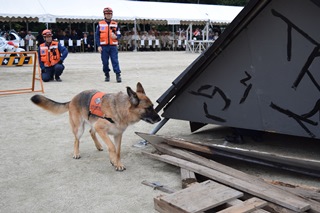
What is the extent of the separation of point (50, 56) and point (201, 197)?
9.84 meters

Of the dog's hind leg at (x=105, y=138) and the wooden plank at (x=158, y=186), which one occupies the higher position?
the dog's hind leg at (x=105, y=138)

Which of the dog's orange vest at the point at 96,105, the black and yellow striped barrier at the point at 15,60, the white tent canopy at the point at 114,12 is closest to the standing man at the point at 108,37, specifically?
the black and yellow striped barrier at the point at 15,60

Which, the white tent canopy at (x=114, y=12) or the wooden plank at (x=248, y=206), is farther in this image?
the white tent canopy at (x=114, y=12)

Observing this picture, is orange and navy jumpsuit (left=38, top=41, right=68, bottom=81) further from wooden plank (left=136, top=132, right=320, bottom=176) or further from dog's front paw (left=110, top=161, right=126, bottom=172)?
dog's front paw (left=110, top=161, right=126, bottom=172)

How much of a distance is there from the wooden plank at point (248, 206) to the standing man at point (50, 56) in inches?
385

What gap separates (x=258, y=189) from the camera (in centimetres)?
345

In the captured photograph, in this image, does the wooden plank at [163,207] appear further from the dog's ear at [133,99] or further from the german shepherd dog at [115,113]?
the dog's ear at [133,99]

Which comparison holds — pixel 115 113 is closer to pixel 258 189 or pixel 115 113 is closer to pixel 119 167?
pixel 119 167

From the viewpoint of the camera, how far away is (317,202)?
10.7 ft

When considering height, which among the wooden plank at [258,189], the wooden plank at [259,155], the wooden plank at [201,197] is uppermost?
the wooden plank at [259,155]

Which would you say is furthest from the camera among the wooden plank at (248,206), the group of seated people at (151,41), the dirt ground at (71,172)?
the group of seated people at (151,41)

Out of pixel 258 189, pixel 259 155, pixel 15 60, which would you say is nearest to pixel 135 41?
pixel 15 60

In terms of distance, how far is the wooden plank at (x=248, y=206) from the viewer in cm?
310

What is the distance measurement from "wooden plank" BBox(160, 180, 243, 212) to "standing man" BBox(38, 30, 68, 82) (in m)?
9.38
